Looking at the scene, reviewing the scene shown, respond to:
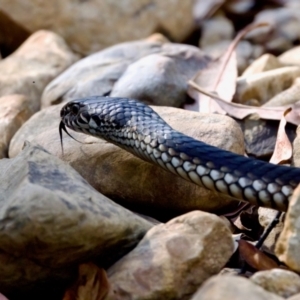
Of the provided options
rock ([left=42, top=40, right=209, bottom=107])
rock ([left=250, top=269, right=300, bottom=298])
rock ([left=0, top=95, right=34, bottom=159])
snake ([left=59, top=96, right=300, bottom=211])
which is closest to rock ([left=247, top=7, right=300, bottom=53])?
rock ([left=42, top=40, right=209, bottom=107])

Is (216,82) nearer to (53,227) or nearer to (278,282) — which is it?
(53,227)

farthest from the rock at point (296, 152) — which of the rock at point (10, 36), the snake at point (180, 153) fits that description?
the rock at point (10, 36)

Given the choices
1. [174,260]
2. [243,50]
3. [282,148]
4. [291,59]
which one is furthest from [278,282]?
[243,50]

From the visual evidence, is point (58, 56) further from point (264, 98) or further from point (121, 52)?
point (264, 98)

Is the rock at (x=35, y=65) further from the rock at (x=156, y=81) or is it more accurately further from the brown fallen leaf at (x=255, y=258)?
the brown fallen leaf at (x=255, y=258)

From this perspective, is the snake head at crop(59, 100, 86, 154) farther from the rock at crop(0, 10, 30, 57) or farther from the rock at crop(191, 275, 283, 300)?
the rock at crop(0, 10, 30, 57)
